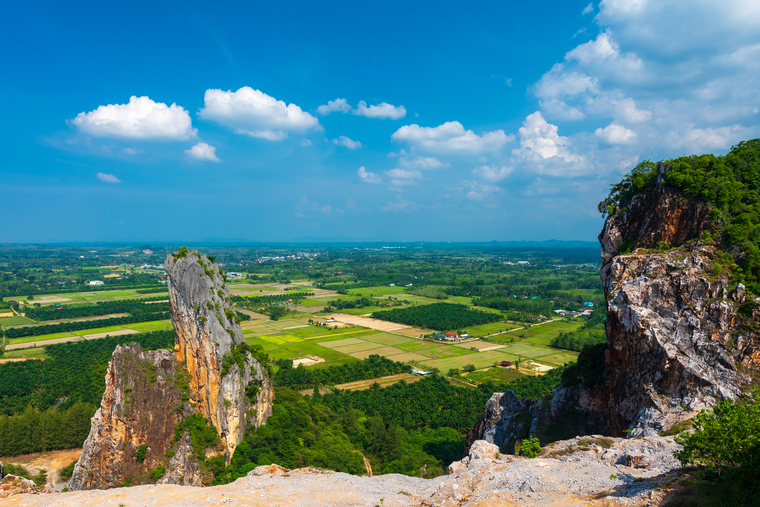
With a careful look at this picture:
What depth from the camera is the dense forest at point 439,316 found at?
13500cm

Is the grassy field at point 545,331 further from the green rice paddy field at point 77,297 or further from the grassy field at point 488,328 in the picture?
the green rice paddy field at point 77,297

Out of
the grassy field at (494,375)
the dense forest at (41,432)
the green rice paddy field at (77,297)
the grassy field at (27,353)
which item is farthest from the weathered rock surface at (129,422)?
Result: the green rice paddy field at (77,297)

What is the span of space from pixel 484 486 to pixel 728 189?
30.4 metres

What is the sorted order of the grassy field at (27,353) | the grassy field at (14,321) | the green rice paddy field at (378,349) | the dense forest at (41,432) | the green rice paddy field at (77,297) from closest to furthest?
1. the dense forest at (41,432)
2. the green rice paddy field at (378,349)
3. the grassy field at (27,353)
4. the grassy field at (14,321)
5. the green rice paddy field at (77,297)

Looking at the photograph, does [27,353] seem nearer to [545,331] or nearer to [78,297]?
[78,297]

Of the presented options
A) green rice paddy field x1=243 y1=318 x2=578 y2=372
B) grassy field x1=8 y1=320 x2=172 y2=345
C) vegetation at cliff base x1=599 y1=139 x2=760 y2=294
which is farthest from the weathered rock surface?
grassy field x1=8 y1=320 x2=172 y2=345

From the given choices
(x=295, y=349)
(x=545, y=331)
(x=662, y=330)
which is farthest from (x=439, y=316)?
(x=662, y=330)

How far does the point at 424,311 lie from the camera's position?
6147 inches

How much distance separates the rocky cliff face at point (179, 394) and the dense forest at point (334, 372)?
33.2 metres

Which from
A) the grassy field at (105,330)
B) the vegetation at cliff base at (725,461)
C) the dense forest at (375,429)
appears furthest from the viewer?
the grassy field at (105,330)

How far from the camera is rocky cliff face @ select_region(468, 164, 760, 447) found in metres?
26.5

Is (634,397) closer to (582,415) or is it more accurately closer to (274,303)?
(582,415)

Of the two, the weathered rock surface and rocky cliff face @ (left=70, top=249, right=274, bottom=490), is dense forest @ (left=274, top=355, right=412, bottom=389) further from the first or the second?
the weathered rock surface

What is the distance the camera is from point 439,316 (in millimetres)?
146875
